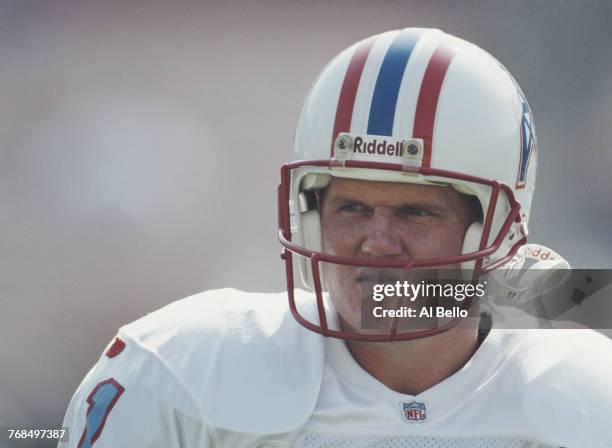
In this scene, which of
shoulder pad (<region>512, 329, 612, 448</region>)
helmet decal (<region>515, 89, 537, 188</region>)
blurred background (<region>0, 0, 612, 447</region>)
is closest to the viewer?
shoulder pad (<region>512, 329, 612, 448</region>)

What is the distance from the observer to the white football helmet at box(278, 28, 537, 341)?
4.30 ft

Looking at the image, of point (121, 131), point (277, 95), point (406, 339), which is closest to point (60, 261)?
point (121, 131)

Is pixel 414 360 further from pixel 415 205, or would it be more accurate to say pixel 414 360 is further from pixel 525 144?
pixel 525 144

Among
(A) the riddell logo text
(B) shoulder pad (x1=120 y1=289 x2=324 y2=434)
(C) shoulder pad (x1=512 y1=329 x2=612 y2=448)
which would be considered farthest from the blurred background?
(A) the riddell logo text

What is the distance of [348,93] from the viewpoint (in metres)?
1.36

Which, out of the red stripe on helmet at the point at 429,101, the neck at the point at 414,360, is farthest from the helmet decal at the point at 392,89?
the neck at the point at 414,360

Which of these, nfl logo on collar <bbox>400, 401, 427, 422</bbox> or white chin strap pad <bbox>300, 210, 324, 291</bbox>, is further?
white chin strap pad <bbox>300, 210, 324, 291</bbox>

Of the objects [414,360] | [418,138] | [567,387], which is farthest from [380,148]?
[567,387]

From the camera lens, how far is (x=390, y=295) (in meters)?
1.28

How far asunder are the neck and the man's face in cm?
7

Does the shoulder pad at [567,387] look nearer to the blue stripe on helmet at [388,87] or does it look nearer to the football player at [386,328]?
the football player at [386,328]

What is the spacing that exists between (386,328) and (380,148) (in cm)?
26

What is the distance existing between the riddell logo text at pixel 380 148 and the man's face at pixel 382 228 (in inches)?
2.1

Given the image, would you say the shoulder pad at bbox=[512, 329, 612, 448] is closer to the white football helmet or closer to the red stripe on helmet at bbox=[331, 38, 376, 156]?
the white football helmet
